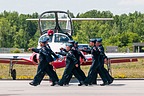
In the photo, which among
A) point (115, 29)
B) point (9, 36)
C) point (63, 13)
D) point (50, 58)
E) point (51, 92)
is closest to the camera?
point (51, 92)

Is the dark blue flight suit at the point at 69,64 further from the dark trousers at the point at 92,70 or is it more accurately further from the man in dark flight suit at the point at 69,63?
the dark trousers at the point at 92,70

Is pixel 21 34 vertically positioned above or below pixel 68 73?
below

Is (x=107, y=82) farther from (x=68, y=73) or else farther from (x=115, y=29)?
(x=115, y=29)

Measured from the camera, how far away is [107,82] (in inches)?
884

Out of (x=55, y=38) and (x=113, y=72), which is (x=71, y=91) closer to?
(x=55, y=38)

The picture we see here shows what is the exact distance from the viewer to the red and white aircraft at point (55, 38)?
26359 mm

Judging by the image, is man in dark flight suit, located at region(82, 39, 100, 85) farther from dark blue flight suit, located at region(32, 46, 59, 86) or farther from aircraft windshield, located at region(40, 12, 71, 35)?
aircraft windshield, located at region(40, 12, 71, 35)

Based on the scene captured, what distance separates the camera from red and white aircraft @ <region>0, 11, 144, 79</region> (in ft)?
86.5

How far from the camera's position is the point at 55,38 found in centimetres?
2700

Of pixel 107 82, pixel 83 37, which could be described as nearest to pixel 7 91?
pixel 107 82

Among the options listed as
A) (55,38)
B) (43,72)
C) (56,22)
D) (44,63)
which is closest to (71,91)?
(44,63)

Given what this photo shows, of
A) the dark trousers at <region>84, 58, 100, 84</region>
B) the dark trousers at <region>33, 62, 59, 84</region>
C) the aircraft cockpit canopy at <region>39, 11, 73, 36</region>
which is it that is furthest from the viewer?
the aircraft cockpit canopy at <region>39, 11, 73, 36</region>

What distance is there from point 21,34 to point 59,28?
11929 centimetres

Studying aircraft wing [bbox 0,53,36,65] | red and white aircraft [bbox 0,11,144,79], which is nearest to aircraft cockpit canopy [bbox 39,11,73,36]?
red and white aircraft [bbox 0,11,144,79]
